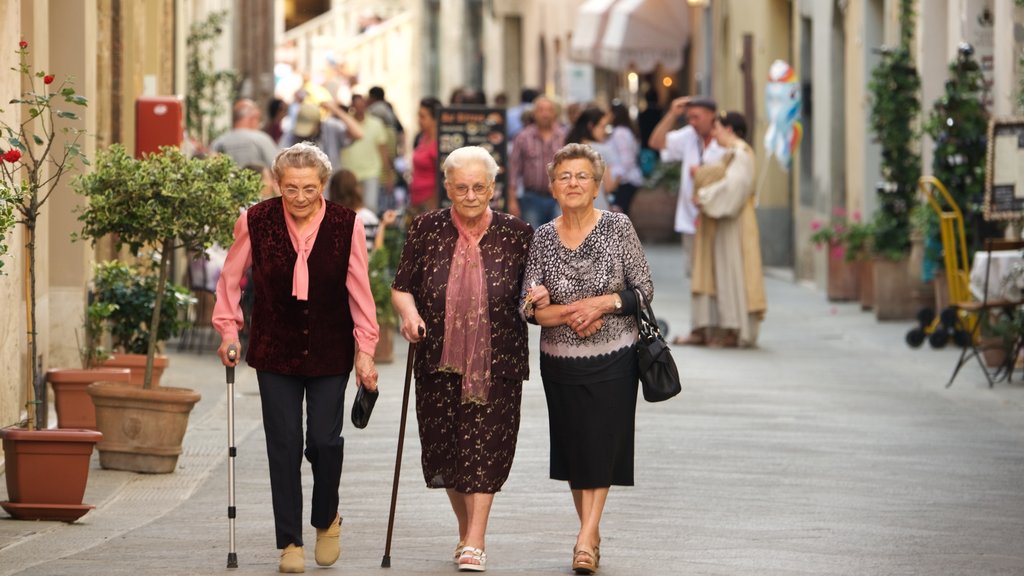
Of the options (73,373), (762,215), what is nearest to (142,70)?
(73,373)

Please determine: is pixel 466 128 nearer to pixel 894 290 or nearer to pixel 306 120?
pixel 306 120

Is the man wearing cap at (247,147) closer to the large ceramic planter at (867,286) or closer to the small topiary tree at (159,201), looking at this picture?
the large ceramic planter at (867,286)

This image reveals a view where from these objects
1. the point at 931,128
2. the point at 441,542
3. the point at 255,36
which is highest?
the point at 255,36

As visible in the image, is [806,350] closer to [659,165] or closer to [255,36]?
[659,165]

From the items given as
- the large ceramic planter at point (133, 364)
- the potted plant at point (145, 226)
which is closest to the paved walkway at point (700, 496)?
the potted plant at point (145, 226)

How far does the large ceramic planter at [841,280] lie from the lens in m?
22.1

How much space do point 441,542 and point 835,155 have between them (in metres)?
16.2

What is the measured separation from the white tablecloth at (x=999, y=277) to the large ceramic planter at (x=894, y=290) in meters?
4.26

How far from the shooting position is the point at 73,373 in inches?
446

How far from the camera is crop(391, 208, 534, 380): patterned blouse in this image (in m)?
8.24

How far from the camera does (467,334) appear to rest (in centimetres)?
820

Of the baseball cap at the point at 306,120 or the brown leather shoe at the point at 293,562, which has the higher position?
the baseball cap at the point at 306,120

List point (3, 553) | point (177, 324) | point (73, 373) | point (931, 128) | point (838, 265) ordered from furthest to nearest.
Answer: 1. point (838, 265)
2. point (931, 128)
3. point (177, 324)
4. point (73, 373)
5. point (3, 553)

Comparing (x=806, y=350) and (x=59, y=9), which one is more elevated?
(x=59, y=9)
